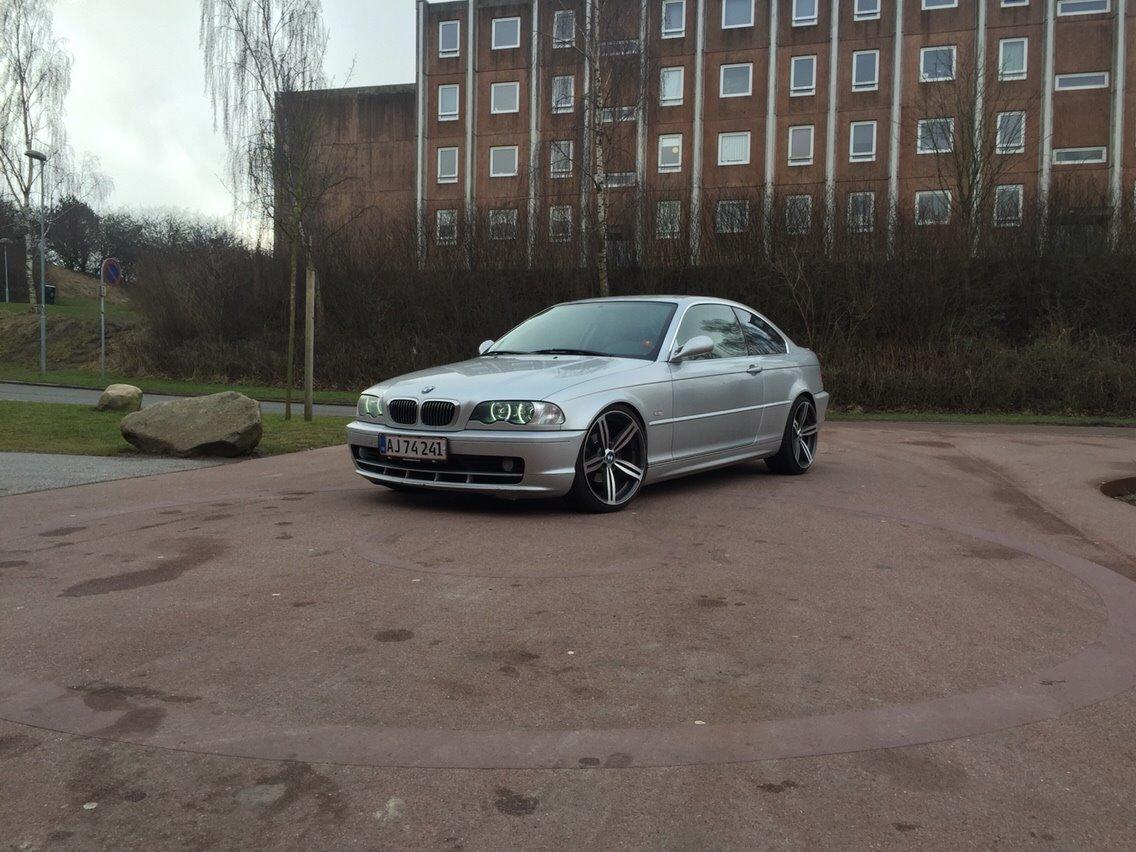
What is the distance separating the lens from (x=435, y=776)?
296cm

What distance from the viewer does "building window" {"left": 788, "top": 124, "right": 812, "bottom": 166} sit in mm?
48625

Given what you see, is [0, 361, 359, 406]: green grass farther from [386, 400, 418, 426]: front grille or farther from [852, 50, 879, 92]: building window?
[852, 50, 879, 92]: building window

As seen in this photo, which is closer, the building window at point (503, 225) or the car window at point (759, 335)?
the car window at point (759, 335)

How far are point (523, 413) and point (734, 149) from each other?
1799 inches

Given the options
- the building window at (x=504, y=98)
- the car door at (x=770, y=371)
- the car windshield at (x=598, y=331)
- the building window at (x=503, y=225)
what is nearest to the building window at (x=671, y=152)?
the building window at (x=504, y=98)

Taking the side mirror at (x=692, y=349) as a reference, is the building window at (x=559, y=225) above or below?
above

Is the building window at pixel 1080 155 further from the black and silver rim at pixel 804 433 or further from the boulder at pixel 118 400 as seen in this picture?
the black and silver rim at pixel 804 433

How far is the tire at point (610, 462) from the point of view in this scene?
7008mm

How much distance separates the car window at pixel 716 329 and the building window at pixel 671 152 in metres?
43.1

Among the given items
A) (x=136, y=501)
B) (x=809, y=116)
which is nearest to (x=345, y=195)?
(x=809, y=116)

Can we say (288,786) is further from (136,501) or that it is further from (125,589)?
(136,501)

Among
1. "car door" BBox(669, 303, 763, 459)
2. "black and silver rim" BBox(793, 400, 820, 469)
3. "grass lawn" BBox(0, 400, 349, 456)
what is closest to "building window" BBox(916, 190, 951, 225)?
"grass lawn" BBox(0, 400, 349, 456)

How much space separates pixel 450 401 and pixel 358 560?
1626mm

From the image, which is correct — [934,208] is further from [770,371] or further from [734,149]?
[734,149]
